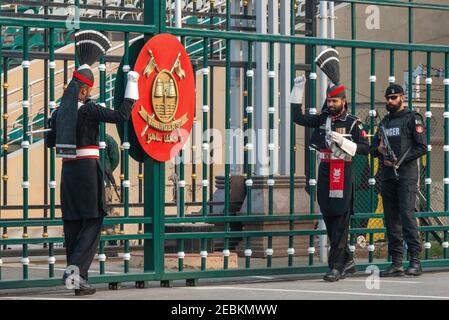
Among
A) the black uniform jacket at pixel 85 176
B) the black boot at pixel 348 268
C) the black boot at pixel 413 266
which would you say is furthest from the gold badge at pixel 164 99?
the black boot at pixel 413 266

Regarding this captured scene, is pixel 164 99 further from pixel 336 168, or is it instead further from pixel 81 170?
pixel 336 168

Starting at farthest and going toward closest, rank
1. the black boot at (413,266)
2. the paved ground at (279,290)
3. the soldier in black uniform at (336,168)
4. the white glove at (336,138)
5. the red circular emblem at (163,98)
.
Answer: the black boot at (413,266) < the soldier in black uniform at (336,168) < the white glove at (336,138) < the red circular emblem at (163,98) < the paved ground at (279,290)

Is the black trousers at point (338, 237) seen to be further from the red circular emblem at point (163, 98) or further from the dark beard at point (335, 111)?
the red circular emblem at point (163, 98)

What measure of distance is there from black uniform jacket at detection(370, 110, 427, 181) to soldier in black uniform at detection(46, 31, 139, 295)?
2931mm

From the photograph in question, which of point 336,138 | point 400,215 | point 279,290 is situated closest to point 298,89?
point 336,138

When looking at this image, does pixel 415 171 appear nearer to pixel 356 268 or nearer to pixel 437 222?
pixel 356 268

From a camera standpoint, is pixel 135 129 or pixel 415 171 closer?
pixel 135 129

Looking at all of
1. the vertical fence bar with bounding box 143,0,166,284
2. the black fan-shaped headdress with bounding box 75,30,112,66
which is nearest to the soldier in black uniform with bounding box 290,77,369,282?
the vertical fence bar with bounding box 143,0,166,284

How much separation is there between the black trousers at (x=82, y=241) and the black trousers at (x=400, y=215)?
124 inches

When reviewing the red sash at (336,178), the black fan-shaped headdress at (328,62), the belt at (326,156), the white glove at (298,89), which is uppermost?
the black fan-shaped headdress at (328,62)

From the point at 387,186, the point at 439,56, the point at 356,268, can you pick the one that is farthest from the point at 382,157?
the point at 439,56

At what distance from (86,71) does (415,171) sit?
3.57 metres

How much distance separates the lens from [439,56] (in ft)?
76.7

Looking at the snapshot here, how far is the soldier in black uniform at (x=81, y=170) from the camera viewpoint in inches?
397
